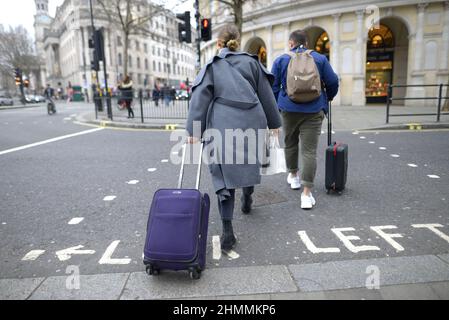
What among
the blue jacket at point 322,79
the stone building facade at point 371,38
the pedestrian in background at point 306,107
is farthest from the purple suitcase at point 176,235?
the stone building facade at point 371,38

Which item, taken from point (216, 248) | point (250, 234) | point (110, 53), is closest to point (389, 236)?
point (250, 234)

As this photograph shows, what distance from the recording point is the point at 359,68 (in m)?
20.9

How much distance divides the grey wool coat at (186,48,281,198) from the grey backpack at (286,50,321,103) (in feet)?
2.94

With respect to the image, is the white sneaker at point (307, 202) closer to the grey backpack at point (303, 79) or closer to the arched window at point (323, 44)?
the grey backpack at point (303, 79)

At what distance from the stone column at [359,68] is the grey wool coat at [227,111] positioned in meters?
20.1

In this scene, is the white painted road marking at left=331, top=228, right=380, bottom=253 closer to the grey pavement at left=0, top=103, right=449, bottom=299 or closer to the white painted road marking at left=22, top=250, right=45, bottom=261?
the grey pavement at left=0, top=103, right=449, bottom=299

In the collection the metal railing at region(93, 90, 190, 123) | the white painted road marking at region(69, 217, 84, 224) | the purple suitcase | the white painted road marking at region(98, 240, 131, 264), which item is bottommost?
the white painted road marking at region(98, 240, 131, 264)

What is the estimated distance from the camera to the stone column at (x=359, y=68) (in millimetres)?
20578

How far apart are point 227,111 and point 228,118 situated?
63 mm

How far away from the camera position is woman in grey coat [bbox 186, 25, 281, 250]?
2830 millimetres

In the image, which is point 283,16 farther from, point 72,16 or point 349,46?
point 72,16

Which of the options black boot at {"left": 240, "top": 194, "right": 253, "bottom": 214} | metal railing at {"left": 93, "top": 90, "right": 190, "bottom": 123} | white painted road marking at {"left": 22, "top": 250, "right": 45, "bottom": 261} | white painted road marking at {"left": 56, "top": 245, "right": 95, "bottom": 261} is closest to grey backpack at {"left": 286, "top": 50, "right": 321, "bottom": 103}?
black boot at {"left": 240, "top": 194, "right": 253, "bottom": 214}

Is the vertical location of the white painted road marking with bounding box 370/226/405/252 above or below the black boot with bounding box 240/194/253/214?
below
